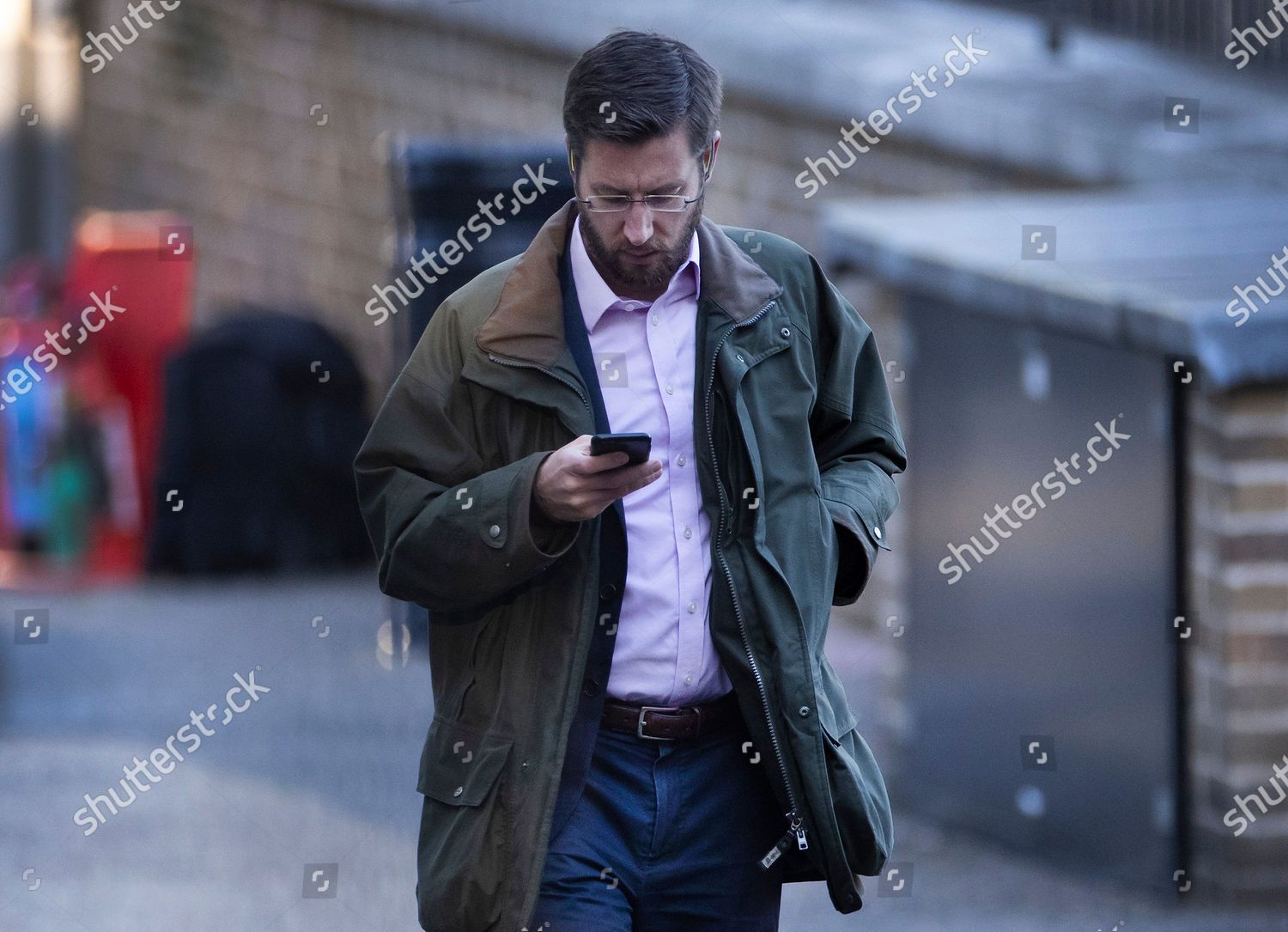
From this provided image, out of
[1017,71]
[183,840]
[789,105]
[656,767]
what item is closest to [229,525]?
[789,105]

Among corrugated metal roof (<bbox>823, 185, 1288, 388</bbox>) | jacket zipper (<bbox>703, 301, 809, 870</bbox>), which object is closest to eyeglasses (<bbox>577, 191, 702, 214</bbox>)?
jacket zipper (<bbox>703, 301, 809, 870</bbox>)

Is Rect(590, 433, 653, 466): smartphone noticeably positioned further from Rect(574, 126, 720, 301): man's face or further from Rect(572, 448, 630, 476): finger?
Rect(574, 126, 720, 301): man's face

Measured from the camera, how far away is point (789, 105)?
37.0 ft

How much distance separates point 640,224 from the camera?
2.89 m

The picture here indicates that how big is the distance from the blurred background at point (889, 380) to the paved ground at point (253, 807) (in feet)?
0.08

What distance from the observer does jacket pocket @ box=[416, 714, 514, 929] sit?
9.51 ft

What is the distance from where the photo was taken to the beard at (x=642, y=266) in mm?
2938

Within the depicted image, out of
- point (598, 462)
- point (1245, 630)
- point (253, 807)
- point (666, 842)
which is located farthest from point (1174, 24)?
point (598, 462)

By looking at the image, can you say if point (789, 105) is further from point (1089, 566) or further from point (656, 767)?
point (656, 767)

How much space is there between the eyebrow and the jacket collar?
20 cm

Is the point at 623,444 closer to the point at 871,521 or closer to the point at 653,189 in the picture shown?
the point at 653,189

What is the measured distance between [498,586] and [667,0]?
436 inches

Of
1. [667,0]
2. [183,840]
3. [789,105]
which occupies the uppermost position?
[667,0]

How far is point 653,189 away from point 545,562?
1.88 ft
